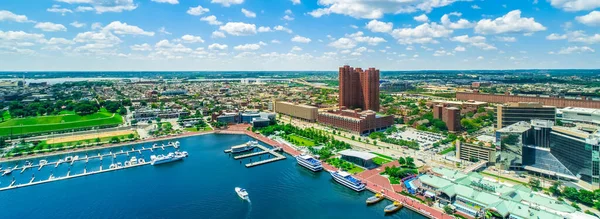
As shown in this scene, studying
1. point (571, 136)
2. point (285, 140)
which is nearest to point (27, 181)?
point (285, 140)

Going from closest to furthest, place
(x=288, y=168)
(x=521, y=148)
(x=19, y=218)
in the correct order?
1. (x=19, y=218)
2. (x=521, y=148)
3. (x=288, y=168)

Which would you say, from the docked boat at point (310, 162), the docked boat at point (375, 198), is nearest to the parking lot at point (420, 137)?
the docked boat at point (310, 162)

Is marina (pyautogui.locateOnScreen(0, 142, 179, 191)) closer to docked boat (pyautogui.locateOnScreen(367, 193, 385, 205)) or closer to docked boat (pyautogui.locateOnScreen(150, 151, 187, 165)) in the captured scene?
docked boat (pyautogui.locateOnScreen(150, 151, 187, 165))

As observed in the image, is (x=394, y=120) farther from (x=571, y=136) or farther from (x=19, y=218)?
(x=19, y=218)

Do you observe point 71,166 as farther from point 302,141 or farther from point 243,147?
point 302,141

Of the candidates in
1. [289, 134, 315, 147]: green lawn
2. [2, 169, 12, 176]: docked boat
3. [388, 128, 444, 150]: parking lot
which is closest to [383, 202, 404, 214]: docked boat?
[388, 128, 444, 150]: parking lot

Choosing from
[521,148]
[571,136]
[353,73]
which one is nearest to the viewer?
[571,136]

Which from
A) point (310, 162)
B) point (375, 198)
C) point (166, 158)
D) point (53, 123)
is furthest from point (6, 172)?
point (375, 198)
